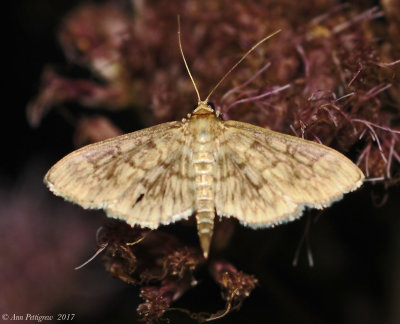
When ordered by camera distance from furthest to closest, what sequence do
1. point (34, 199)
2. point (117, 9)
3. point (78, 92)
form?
1. point (34, 199)
2. point (117, 9)
3. point (78, 92)

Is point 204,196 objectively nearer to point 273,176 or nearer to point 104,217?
point 273,176

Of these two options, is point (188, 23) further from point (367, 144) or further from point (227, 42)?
point (367, 144)

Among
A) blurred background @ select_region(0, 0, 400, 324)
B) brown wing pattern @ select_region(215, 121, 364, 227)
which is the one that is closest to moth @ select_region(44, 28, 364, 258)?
brown wing pattern @ select_region(215, 121, 364, 227)

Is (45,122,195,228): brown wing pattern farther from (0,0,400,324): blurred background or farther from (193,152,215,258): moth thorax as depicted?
(0,0,400,324): blurred background

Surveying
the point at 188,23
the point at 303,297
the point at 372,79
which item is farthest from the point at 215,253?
the point at 188,23

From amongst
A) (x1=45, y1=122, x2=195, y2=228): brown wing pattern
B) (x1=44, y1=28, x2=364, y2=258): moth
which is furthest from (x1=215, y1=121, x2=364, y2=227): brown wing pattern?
(x1=45, y1=122, x2=195, y2=228): brown wing pattern

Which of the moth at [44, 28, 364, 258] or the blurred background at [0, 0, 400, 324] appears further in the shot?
the blurred background at [0, 0, 400, 324]

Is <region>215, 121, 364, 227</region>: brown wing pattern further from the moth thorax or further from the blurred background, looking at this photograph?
the blurred background

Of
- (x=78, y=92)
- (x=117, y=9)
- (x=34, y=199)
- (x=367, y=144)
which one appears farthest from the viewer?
(x=34, y=199)

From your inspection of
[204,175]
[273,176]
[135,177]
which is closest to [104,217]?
[135,177]
